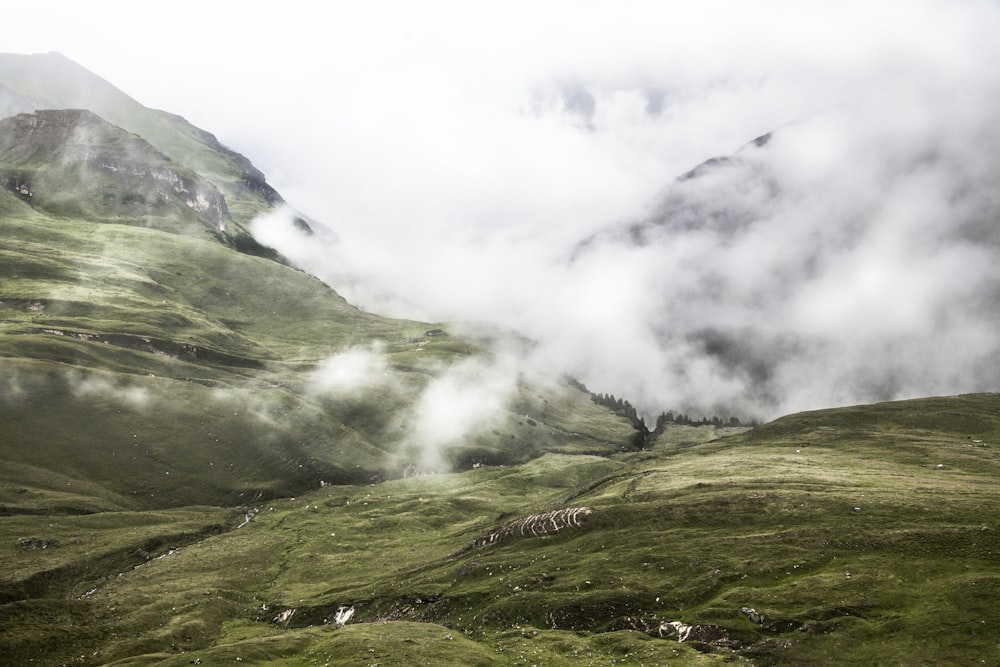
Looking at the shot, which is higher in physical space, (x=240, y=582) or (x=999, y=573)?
(x=999, y=573)

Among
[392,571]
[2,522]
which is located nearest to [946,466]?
[392,571]

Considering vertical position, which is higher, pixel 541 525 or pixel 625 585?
pixel 541 525

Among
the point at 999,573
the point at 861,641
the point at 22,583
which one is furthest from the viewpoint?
the point at 22,583

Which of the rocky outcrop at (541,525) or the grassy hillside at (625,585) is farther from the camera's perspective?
the rocky outcrop at (541,525)

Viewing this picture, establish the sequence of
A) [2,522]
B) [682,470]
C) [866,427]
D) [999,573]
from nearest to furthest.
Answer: [999,573]
[2,522]
[682,470]
[866,427]

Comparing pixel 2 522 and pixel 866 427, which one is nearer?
pixel 2 522

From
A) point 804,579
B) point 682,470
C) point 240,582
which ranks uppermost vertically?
point 682,470

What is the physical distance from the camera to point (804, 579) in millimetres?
81562

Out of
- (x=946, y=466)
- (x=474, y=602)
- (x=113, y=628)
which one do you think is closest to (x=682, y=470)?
(x=946, y=466)

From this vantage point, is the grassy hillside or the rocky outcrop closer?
the grassy hillside

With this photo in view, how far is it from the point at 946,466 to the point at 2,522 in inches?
8558

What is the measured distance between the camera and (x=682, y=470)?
174m

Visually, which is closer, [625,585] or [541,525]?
[625,585]

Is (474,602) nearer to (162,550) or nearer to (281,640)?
(281,640)
